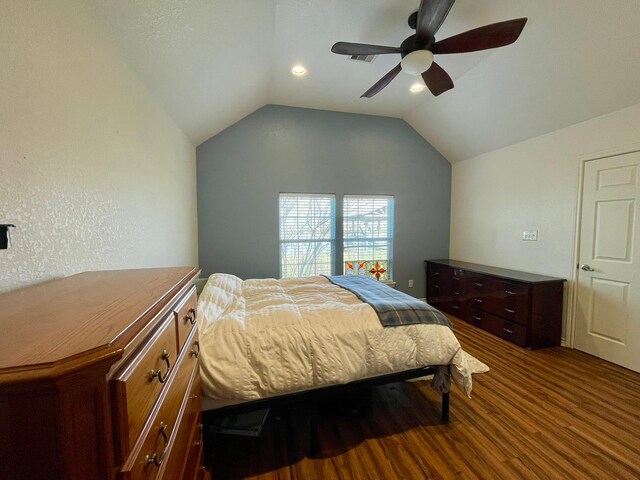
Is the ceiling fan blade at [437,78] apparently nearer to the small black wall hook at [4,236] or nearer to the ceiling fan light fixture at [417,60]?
the ceiling fan light fixture at [417,60]

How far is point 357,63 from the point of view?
2631 millimetres

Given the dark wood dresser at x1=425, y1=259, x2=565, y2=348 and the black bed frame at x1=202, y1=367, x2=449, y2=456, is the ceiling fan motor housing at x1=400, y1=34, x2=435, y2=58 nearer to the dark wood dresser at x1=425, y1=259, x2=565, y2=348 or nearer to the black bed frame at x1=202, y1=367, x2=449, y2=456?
the black bed frame at x1=202, y1=367, x2=449, y2=456

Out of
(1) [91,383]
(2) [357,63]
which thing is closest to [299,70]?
(2) [357,63]

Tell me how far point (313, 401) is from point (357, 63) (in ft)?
9.80

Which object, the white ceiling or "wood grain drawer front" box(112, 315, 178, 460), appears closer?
"wood grain drawer front" box(112, 315, 178, 460)

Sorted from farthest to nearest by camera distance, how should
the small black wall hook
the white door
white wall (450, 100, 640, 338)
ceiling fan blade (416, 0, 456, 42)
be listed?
white wall (450, 100, 640, 338), the white door, ceiling fan blade (416, 0, 456, 42), the small black wall hook

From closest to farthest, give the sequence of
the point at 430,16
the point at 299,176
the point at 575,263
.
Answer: the point at 430,16
the point at 575,263
the point at 299,176

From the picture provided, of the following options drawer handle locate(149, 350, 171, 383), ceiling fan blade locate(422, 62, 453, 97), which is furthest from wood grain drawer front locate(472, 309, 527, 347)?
drawer handle locate(149, 350, 171, 383)

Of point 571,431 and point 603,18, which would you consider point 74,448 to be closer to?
point 571,431

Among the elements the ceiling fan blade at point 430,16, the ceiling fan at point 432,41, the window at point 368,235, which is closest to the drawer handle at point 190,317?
the ceiling fan at point 432,41

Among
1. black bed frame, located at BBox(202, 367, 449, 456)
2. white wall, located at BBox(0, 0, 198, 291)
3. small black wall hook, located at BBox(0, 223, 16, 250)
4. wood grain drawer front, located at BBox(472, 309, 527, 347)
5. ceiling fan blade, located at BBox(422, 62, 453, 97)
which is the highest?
ceiling fan blade, located at BBox(422, 62, 453, 97)

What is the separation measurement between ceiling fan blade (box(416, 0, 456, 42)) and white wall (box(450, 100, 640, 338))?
2.09 metres

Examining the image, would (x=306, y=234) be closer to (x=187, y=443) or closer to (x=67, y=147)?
(x=67, y=147)

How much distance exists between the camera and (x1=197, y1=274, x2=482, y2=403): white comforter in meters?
1.39
